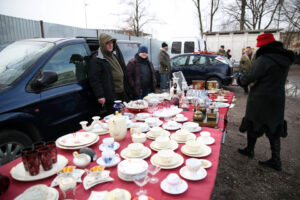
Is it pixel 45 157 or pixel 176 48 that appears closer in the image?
pixel 45 157

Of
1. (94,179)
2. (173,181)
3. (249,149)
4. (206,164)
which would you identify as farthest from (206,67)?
(94,179)

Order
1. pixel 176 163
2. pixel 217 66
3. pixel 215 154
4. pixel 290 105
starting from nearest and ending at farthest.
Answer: pixel 176 163 → pixel 215 154 → pixel 290 105 → pixel 217 66

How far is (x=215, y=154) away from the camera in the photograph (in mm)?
1660

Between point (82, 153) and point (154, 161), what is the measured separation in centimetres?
57

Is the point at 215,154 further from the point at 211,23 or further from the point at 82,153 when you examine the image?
the point at 211,23

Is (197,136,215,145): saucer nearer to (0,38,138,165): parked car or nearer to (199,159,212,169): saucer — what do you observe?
(199,159,212,169): saucer

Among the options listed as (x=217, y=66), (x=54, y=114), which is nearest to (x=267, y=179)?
(x=54, y=114)

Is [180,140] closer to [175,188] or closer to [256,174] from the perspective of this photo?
[175,188]

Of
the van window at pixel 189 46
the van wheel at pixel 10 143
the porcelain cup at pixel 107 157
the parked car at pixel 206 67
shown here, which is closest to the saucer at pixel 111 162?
the porcelain cup at pixel 107 157

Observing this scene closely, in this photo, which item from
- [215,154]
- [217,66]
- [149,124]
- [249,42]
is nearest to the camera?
[215,154]

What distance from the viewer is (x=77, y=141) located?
1.79 meters

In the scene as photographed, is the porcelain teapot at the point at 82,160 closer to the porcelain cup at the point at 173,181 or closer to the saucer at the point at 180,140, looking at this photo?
the porcelain cup at the point at 173,181

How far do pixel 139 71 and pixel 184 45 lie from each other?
8.01m

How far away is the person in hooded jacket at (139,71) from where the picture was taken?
4129 millimetres
